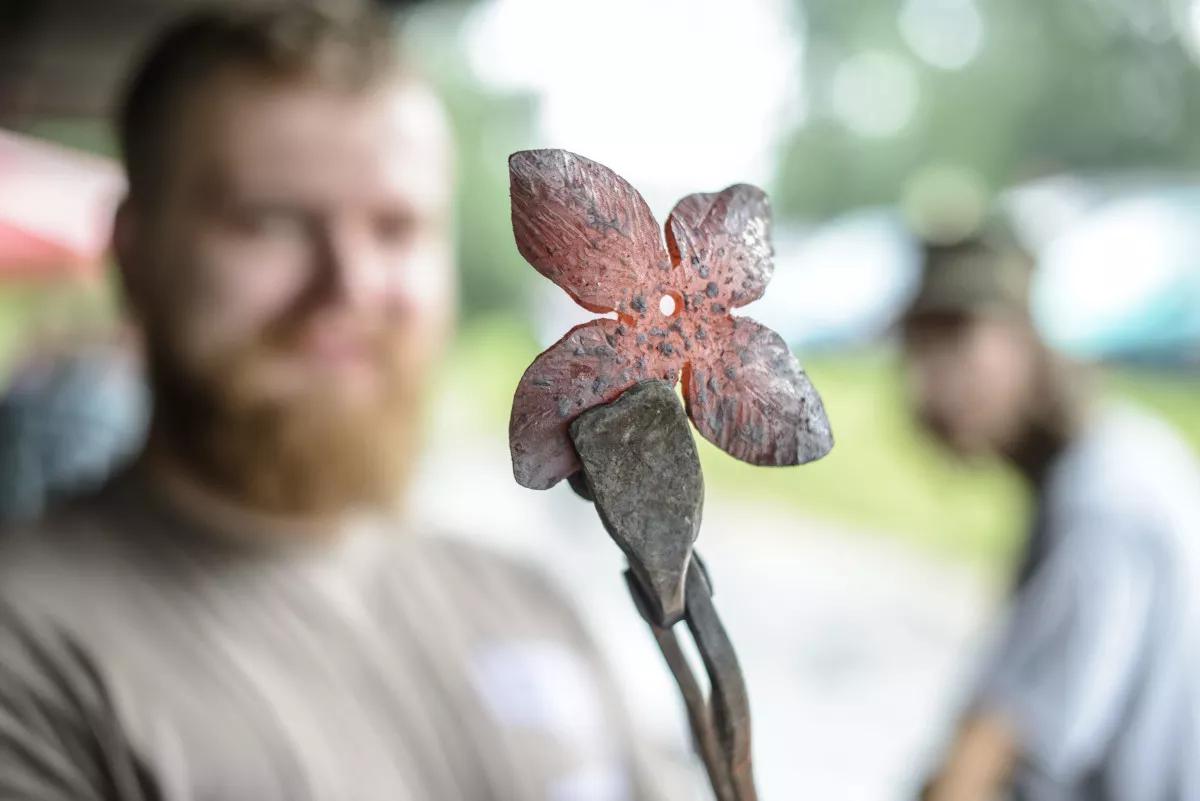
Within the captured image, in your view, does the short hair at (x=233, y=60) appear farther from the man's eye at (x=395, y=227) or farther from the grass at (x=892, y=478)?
the grass at (x=892, y=478)

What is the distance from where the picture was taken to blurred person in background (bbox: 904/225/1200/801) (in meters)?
0.91

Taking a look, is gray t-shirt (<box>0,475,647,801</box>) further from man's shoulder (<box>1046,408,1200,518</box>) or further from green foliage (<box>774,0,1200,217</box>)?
green foliage (<box>774,0,1200,217</box>)

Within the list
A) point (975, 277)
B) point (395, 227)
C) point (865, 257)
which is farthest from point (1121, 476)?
point (865, 257)

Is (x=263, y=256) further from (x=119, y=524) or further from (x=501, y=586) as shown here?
(x=501, y=586)

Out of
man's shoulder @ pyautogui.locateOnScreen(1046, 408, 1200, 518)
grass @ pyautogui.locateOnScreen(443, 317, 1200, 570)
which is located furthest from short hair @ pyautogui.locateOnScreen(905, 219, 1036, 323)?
grass @ pyautogui.locateOnScreen(443, 317, 1200, 570)

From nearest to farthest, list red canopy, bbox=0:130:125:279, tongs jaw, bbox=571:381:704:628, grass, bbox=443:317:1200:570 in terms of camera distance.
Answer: tongs jaw, bbox=571:381:704:628 < red canopy, bbox=0:130:125:279 < grass, bbox=443:317:1200:570

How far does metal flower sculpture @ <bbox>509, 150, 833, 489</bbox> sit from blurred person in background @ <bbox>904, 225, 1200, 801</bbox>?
0.75 metres

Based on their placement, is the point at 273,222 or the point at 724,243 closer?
the point at 724,243

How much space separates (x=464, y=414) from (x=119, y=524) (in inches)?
183

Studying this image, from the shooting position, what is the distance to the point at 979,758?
3.14 ft

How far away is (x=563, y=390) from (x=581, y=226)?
0.05 meters

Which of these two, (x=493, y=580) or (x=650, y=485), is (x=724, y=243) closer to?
(x=650, y=485)

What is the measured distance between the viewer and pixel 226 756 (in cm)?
60

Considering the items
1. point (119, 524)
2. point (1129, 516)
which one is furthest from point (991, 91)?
point (119, 524)
